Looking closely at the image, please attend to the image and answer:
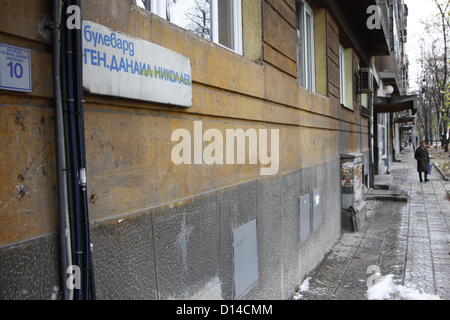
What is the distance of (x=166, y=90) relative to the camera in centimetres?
291

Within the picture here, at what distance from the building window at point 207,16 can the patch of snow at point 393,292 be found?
3.48 meters

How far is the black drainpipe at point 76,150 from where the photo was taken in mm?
2078

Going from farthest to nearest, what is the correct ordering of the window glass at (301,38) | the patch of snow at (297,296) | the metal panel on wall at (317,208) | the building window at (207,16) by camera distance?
the window glass at (301,38), the metal panel on wall at (317,208), the patch of snow at (297,296), the building window at (207,16)

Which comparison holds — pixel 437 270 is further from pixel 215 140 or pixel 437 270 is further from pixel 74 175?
pixel 74 175

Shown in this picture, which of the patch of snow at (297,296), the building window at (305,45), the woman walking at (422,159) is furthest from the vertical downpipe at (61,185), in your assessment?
the woman walking at (422,159)

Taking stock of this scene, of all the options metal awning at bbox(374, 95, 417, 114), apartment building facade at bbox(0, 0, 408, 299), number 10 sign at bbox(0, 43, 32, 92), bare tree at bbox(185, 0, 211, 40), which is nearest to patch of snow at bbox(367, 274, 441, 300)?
apartment building facade at bbox(0, 0, 408, 299)

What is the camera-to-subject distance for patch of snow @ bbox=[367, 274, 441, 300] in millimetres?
5191

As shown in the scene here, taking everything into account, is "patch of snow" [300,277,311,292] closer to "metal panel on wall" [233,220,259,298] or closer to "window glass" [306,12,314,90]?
"metal panel on wall" [233,220,259,298]

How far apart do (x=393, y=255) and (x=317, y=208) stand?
1.57 metres

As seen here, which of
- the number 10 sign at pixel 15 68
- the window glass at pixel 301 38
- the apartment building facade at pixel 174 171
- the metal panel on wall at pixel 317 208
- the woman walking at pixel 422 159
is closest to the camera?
the number 10 sign at pixel 15 68

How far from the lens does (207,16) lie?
4.06 meters

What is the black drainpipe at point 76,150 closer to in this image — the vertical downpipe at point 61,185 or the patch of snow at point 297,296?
the vertical downpipe at point 61,185

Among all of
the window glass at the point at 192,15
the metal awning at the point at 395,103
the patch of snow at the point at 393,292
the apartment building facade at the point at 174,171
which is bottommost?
the patch of snow at the point at 393,292

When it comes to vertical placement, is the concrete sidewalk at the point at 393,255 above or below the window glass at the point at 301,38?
below
